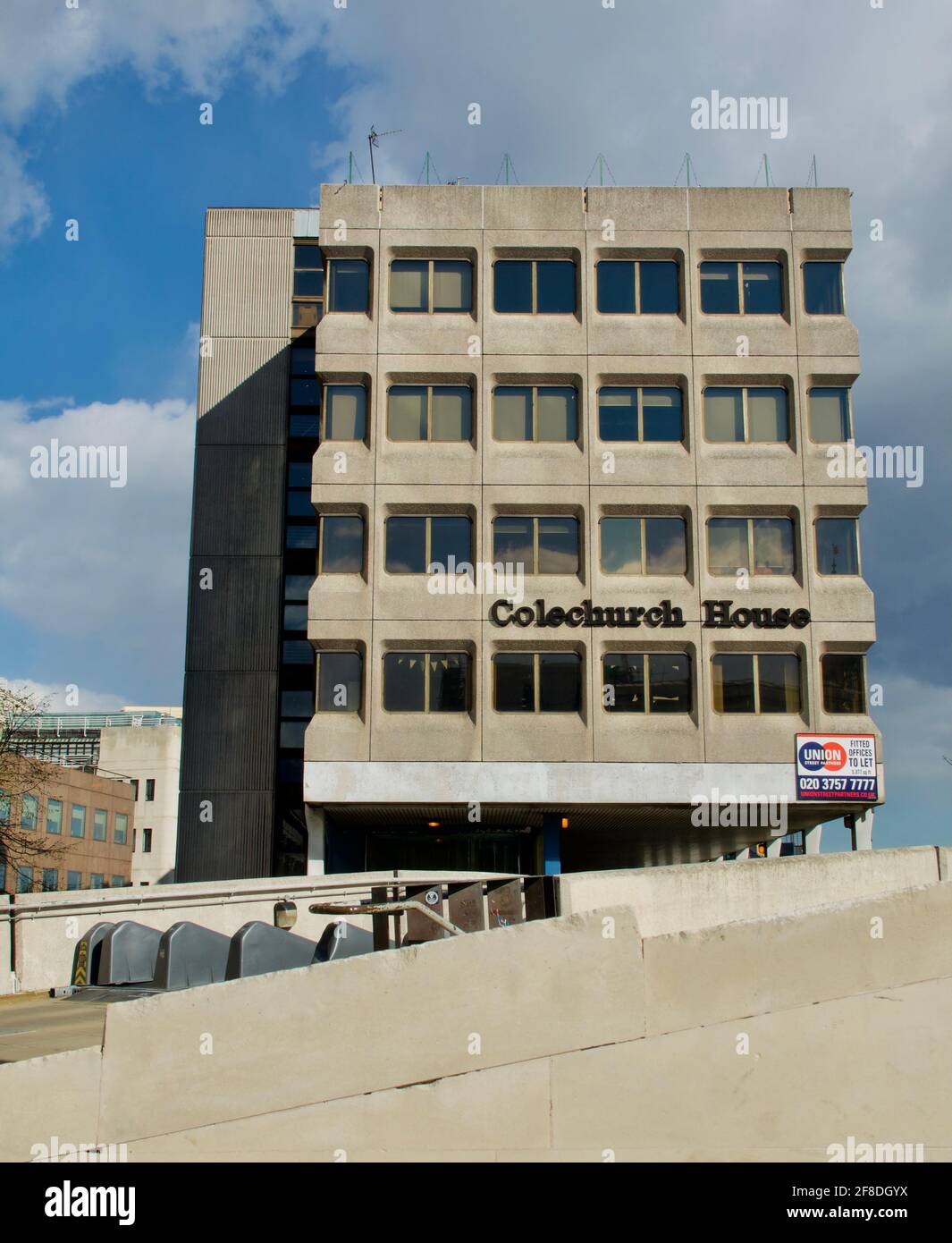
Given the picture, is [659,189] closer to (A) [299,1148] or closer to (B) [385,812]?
(B) [385,812]

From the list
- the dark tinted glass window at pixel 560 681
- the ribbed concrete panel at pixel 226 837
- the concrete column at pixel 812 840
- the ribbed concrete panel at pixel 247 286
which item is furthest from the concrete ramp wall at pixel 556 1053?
the ribbed concrete panel at pixel 247 286

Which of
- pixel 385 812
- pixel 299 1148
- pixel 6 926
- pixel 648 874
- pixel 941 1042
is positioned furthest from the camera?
pixel 385 812

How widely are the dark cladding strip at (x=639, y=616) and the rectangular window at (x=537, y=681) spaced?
85 cm

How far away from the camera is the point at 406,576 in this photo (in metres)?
33.1

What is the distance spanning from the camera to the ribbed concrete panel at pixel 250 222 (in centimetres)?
4525

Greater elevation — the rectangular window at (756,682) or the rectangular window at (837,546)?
the rectangular window at (837,546)

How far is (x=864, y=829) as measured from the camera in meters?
34.6

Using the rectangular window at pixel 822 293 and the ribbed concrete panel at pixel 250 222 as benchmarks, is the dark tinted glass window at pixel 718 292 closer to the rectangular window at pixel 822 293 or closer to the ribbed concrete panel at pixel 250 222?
the rectangular window at pixel 822 293

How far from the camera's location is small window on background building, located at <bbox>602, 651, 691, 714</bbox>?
107 feet

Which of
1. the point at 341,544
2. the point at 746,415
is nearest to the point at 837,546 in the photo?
the point at 746,415

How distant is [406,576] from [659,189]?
42.9 feet

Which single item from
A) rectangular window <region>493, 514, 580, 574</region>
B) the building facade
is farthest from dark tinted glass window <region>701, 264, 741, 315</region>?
the building facade

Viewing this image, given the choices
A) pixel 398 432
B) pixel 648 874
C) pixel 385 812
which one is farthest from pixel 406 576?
pixel 648 874

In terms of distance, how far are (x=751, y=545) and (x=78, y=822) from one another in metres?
62.1
